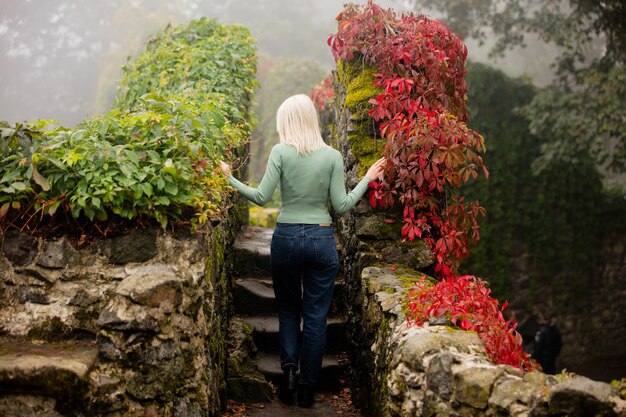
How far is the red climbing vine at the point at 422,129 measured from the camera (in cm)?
436

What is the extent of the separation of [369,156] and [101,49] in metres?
26.4

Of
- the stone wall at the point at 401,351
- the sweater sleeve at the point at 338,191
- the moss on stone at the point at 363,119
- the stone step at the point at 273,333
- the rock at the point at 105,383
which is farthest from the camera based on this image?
the stone step at the point at 273,333

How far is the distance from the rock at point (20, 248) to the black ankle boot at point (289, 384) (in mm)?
1963

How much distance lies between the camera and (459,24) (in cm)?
1346

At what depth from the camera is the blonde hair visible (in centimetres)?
411

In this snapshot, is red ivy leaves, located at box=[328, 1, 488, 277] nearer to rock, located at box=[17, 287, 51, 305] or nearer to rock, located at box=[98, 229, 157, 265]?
rock, located at box=[98, 229, 157, 265]

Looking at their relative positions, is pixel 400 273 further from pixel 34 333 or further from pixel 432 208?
pixel 34 333

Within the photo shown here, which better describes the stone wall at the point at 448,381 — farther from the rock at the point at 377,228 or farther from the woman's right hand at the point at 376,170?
the woman's right hand at the point at 376,170

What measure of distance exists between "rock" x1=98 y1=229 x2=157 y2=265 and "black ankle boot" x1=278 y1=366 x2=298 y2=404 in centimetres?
155

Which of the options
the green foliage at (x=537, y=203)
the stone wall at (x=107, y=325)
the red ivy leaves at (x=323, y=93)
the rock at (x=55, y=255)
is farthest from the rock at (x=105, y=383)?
the green foliage at (x=537, y=203)

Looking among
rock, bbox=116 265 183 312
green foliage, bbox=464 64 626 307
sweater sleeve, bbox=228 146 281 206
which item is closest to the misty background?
green foliage, bbox=464 64 626 307

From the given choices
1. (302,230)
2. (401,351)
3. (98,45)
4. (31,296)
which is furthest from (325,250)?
(98,45)

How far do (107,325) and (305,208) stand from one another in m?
1.60

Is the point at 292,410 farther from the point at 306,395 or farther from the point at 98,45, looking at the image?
the point at 98,45
